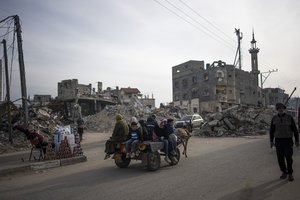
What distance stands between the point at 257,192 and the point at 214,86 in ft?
213

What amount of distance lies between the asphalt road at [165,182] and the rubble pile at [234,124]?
1594 cm

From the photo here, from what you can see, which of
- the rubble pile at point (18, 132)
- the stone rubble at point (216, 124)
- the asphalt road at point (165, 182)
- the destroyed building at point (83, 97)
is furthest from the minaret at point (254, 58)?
the asphalt road at point (165, 182)

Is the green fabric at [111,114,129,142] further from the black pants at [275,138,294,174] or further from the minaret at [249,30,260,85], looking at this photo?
the minaret at [249,30,260,85]

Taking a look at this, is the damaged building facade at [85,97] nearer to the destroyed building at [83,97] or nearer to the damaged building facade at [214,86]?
the destroyed building at [83,97]

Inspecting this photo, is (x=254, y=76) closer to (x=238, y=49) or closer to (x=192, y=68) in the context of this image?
(x=192, y=68)

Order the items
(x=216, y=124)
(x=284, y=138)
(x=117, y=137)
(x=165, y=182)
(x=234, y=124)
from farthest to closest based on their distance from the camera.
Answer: (x=234, y=124), (x=216, y=124), (x=117, y=137), (x=165, y=182), (x=284, y=138)

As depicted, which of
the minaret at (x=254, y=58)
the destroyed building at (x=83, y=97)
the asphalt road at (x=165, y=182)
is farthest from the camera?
the minaret at (x=254, y=58)

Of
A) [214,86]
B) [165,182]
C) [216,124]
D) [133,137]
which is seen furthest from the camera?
[214,86]

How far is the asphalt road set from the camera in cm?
696

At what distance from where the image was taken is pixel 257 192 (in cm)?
695

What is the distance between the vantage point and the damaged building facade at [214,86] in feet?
231

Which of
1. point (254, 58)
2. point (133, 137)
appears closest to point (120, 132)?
point (133, 137)

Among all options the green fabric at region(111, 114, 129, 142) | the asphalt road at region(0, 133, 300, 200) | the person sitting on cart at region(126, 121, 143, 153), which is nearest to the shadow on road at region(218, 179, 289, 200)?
the asphalt road at region(0, 133, 300, 200)

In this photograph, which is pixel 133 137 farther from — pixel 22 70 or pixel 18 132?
pixel 18 132
